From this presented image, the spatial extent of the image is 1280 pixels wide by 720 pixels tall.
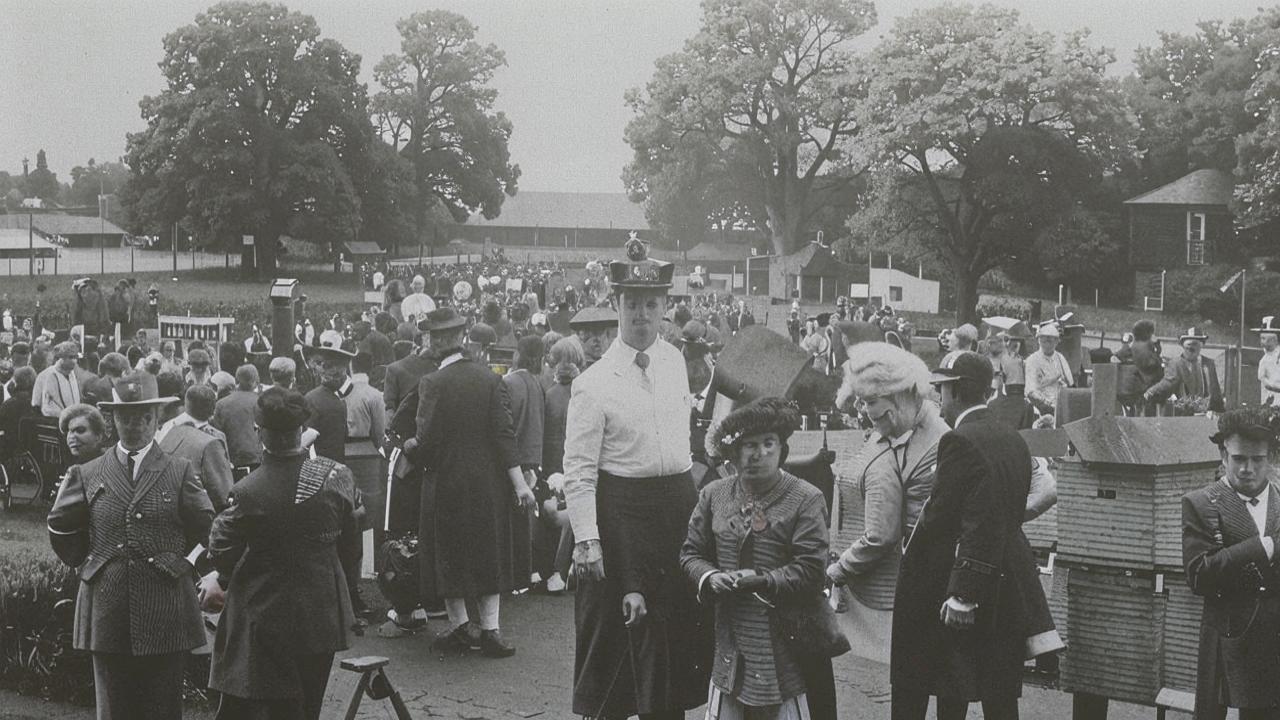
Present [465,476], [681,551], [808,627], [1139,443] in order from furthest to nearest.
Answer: [465,476], [1139,443], [681,551], [808,627]

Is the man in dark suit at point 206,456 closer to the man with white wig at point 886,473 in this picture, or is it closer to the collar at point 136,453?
the collar at point 136,453

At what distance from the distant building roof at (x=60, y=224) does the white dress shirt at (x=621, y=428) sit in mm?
69754

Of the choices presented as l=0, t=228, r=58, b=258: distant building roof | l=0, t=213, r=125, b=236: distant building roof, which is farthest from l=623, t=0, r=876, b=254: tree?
l=0, t=213, r=125, b=236: distant building roof

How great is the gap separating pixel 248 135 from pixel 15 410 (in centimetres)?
3602

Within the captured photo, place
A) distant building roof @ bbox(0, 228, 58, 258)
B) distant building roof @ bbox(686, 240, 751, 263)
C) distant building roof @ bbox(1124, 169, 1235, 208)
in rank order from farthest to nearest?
distant building roof @ bbox(686, 240, 751, 263), distant building roof @ bbox(0, 228, 58, 258), distant building roof @ bbox(1124, 169, 1235, 208)

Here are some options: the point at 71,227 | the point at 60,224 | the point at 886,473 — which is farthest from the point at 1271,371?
the point at 71,227

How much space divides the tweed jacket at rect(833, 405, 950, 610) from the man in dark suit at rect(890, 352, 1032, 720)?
0.14 meters

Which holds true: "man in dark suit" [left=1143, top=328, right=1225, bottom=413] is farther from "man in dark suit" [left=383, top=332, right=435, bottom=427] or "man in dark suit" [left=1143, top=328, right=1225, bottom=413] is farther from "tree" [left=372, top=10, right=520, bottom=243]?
"tree" [left=372, top=10, right=520, bottom=243]

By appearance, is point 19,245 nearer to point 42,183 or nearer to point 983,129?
point 42,183

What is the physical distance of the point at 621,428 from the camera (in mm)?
5270

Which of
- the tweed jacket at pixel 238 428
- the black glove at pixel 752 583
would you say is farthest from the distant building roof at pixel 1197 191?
the black glove at pixel 752 583

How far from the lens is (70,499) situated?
551 cm

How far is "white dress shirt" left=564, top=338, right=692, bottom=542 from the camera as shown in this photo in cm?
525

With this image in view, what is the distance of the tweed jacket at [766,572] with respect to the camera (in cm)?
475
